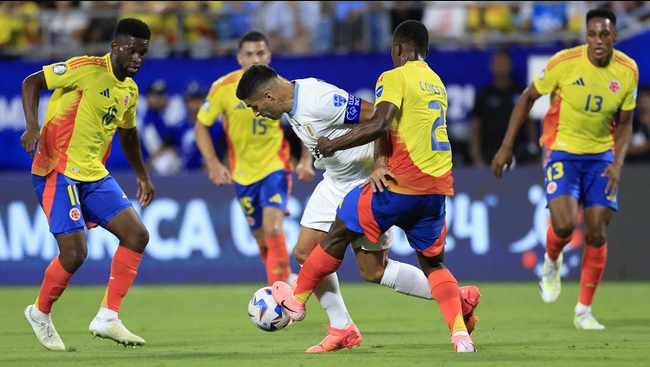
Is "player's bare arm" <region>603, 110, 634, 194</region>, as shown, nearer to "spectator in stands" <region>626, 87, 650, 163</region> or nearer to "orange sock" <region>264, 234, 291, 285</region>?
"orange sock" <region>264, 234, 291, 285</region>

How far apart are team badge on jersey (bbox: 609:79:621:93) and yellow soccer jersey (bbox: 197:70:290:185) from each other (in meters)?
3.38

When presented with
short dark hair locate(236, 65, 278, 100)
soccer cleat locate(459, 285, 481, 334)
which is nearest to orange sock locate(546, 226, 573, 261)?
soccer cleat locate(459, 285, 481, 334)

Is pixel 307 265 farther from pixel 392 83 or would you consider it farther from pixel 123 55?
pixel 123 55

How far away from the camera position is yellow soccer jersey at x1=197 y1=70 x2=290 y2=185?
12.2 meters

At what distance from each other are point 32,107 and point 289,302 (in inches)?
95.1

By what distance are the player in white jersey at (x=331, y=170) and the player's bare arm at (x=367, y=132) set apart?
0.28m

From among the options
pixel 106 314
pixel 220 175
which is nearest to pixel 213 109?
pixel 220 175

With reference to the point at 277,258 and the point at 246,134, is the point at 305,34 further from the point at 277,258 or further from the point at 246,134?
the point at 277,258

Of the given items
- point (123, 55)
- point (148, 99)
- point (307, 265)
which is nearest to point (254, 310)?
point (307, 265)

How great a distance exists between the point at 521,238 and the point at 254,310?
23.9ft

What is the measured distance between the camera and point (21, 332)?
34.8 feet

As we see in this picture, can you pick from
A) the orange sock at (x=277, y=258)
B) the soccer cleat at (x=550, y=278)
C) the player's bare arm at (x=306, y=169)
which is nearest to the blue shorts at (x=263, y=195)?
the orange sock at (x=277, y=258)

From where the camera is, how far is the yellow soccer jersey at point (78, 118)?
30.1ft

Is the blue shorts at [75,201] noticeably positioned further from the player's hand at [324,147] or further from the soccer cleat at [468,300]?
the soccer cleat at [468,300]
